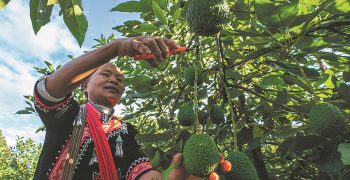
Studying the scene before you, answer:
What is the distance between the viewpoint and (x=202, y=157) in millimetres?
932

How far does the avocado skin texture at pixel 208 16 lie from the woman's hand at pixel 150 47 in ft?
0.47

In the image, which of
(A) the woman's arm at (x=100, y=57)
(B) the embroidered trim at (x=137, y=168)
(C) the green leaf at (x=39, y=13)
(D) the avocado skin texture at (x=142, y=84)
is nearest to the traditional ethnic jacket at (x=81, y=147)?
(B) the embroidered trim at (x=137, y=168)

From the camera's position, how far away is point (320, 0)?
1773 mm

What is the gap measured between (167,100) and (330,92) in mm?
1088

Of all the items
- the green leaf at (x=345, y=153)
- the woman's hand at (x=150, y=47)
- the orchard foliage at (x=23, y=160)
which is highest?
the orchard foliage at (x=23, y=160)

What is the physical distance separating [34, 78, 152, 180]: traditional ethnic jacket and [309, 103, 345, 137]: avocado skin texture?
4.05 ft

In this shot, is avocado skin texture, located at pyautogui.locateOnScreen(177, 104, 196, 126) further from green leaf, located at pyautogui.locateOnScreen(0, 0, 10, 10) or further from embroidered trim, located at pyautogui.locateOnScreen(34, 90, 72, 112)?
green leaf, located at pyautogui.locateOnScreen(0, 0, 10, 10)

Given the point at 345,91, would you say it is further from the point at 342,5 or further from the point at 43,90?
the point at 43,90

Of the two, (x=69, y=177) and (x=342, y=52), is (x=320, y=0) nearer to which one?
(x=342, y=52)

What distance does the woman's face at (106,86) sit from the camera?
2.34 meters

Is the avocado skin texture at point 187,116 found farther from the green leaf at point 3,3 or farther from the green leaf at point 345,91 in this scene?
the green leaf at point 3,3

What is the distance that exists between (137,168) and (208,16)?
119cm

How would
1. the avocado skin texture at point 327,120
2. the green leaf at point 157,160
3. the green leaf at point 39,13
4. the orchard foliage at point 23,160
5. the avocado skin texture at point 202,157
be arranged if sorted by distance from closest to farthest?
1. the avocado skin texture at point 202,157
2. the avocado skin texture at point 327,120
3. the green leaf at point 157,160
4. the green leaf at point 39,13
5. the orchard foliage at point 23,160

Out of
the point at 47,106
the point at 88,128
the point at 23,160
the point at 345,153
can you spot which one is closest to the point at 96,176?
the point at 88,128
